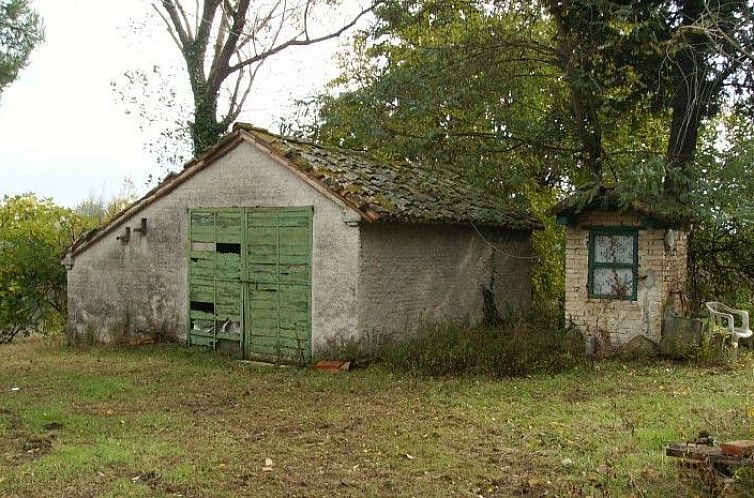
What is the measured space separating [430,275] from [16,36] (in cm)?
758

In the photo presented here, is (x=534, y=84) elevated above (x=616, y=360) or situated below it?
above

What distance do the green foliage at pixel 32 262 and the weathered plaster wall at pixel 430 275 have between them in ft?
33.6

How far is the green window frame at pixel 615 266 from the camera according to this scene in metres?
12.8

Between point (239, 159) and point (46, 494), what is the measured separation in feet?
27.7

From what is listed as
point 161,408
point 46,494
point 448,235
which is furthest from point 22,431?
→ point 448,235

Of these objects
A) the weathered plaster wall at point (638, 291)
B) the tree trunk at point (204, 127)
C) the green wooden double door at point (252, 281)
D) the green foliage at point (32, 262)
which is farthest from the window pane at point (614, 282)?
the green foliage at point (32, 262)

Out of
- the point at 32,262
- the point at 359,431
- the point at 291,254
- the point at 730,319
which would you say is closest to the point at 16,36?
the point at 291,254

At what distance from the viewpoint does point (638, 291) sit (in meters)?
12.7

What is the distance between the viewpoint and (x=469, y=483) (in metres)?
6.51

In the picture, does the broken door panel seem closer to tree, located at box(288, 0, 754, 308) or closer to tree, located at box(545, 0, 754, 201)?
tree, located at box(288, 0, 754, 308)

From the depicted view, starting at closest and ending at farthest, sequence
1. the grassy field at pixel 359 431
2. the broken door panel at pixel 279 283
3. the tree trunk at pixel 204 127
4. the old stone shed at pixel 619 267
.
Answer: the grassy field at pixel 359 431
the old stone shed at pixel 619 267
the broken door panel at pixel 279 283
the tree trunk at pixel 204 127

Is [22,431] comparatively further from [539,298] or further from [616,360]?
[539,298]

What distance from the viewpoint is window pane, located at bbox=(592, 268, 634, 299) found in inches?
505

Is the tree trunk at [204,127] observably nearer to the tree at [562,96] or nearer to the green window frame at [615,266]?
the tree at [562,96]
